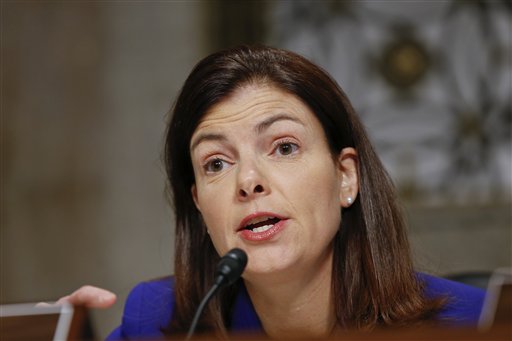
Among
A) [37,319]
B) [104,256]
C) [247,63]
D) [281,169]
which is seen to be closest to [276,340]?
[37,319]

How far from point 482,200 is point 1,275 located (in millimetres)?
2522

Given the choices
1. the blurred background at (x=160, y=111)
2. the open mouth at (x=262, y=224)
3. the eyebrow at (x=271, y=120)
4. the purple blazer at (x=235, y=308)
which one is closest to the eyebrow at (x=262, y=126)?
the eyebrow at (x=271, y=120)

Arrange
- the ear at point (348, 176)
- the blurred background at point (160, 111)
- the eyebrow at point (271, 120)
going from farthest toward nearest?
the blurred background at point (160, 111) → the ear at point (348, 176) → the eyebrow at point (271, 120)

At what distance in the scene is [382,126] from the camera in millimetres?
4691

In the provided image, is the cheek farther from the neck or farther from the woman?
the neck

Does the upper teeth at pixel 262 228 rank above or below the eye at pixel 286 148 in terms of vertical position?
below

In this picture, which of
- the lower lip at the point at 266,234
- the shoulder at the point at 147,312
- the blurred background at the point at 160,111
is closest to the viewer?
the lower lip at the point at 266,234

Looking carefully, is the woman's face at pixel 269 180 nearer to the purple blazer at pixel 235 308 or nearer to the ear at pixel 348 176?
the ear at pixel 348 176

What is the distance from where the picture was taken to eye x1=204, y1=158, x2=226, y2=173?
7.06 ft

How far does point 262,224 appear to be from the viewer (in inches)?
80.3

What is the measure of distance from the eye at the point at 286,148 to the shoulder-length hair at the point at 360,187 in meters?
0.12

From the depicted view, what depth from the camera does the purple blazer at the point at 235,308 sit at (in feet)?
7.37

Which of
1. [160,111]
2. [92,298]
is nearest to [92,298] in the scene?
[92,298]

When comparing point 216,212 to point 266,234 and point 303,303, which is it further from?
point 303,303
